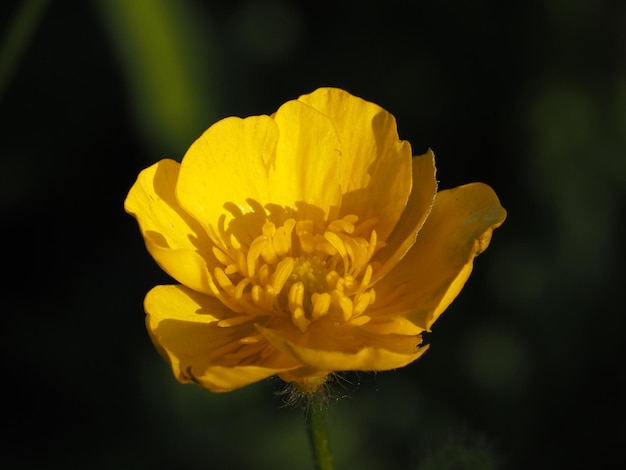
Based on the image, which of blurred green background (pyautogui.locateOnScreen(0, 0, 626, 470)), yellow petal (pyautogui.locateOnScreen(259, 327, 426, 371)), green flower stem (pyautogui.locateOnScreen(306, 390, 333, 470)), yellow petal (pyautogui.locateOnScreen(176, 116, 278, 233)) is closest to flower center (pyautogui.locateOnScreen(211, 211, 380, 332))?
yellow petal (pyautogui.locateOnScreen(176, 116, 278, 233))

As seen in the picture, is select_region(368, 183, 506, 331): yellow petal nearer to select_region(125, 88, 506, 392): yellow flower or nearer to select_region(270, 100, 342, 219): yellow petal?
select_region(125, 88, 506, 392): yellow flower

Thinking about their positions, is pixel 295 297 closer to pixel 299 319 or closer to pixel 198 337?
pixel 299 319

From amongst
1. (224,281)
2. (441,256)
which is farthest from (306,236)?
(441,256)

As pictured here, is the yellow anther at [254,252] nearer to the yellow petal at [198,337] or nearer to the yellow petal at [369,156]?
the yellow petal at [198,337]

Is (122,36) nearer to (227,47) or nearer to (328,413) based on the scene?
(227,47)

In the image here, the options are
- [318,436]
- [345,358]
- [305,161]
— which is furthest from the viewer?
[305,161]

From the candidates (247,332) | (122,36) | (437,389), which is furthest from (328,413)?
(122,36)

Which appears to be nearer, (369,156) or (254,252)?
(254,252)

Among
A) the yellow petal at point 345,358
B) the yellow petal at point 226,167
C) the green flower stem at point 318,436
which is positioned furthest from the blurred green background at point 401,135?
the yellow petal at point 345,358
